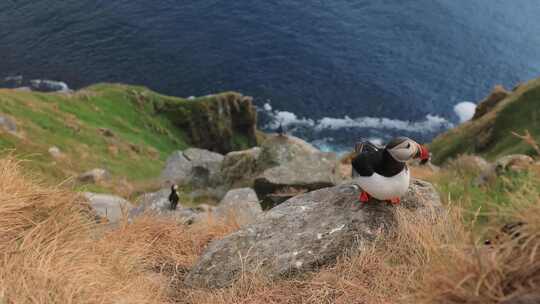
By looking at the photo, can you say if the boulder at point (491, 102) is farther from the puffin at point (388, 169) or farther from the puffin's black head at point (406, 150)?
the puffin's black head at point (406, 150)

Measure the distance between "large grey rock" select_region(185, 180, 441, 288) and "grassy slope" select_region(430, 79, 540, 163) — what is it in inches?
983

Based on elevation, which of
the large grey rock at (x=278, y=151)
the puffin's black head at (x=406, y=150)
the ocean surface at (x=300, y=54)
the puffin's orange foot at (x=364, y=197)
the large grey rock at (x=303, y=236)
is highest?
the puffin's black head at (x=406, y=150)

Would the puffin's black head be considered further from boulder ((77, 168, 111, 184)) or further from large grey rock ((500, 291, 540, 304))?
boulder ((77, 168, 111, 184))

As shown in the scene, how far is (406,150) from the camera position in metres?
7.16

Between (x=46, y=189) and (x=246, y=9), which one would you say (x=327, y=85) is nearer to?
(x=246, y=9)

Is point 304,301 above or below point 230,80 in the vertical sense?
above

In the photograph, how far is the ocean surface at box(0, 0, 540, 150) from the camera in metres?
82.8

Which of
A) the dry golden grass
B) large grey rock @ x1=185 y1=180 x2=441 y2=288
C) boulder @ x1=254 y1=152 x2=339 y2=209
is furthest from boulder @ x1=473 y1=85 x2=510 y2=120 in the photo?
the dry golden grass

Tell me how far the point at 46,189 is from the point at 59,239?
1076mm

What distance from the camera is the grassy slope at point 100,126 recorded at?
33469mm

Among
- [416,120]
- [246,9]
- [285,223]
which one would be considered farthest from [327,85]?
[285,223]

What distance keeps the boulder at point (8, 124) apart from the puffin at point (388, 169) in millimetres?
30150

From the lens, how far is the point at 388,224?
24.1ft

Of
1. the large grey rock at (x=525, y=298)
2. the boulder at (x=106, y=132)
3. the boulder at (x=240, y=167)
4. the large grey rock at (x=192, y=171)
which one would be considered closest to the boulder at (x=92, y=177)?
the large grey rock at (x=192, y=171)
